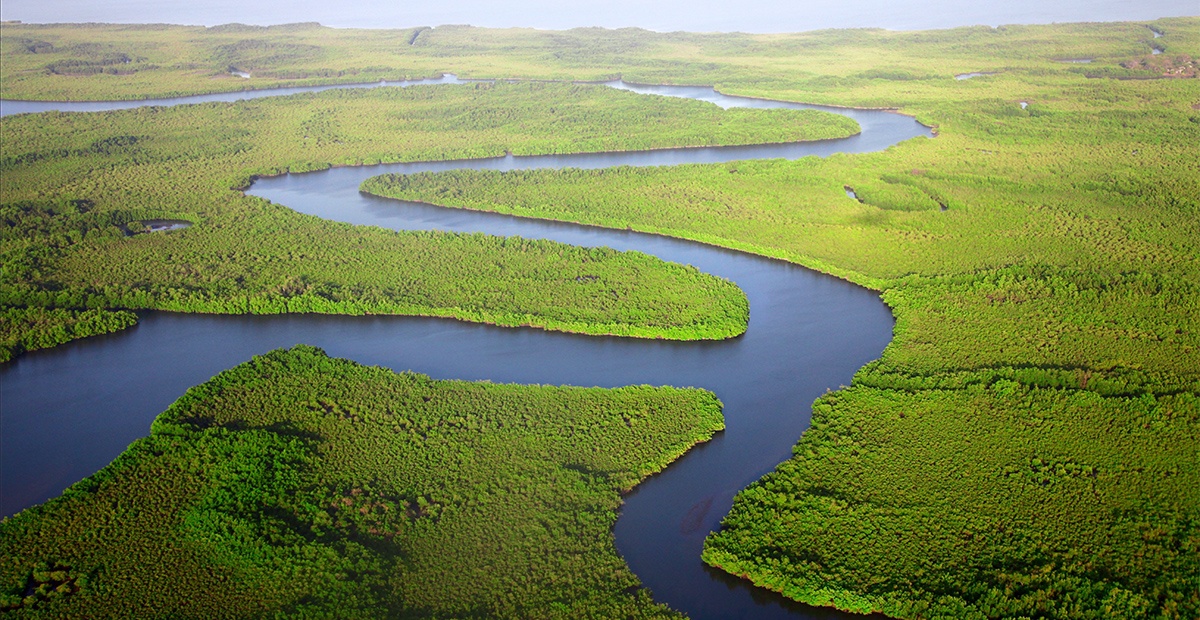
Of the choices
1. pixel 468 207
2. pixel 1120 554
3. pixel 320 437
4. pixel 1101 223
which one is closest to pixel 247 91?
pixel 468 207

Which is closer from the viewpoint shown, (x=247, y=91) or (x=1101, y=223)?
(x=1101, y=223)

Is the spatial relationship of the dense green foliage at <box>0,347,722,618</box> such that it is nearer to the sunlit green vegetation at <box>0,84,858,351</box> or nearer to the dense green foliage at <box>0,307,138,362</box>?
the sunlit green vegetation at <box>0,84,858,351</box>

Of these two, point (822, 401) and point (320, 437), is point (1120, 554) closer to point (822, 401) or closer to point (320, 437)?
point (822, 401)

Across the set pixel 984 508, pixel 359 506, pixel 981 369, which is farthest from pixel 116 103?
pixel 984 508

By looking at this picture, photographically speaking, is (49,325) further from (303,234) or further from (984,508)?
(984,508)

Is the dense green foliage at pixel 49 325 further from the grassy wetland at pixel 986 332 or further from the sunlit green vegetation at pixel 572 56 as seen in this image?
the sunlit green vegetation at pixel 572 56

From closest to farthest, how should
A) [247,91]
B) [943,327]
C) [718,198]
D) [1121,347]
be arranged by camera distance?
[1121,347] < [943,327] < [718,198] < [247,91]

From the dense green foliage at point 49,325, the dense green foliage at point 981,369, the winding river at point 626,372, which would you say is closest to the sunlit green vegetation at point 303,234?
the dense green foliage at point 49,325
